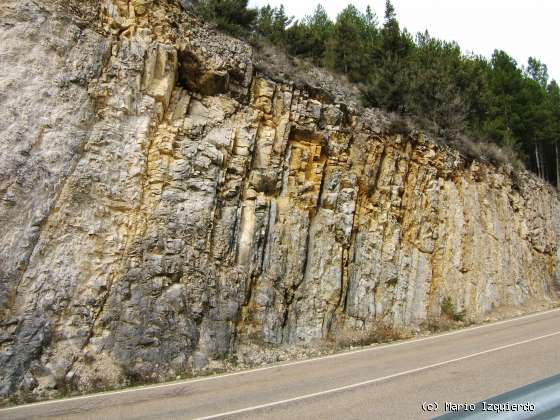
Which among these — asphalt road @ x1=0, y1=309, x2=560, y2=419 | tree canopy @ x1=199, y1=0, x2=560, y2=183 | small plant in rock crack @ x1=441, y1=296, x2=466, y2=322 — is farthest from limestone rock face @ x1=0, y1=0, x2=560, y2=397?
tree canopy @ x1=199, y1=0, x2=560, y2=183

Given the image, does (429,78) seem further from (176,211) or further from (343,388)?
(343,388)

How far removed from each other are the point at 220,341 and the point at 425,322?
8170 millimetres

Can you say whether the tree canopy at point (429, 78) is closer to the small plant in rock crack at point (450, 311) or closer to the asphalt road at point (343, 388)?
the small plant in rock crack at point (450, 311)

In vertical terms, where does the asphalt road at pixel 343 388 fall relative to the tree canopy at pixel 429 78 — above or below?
below

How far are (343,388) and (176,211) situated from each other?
6344 millimetres

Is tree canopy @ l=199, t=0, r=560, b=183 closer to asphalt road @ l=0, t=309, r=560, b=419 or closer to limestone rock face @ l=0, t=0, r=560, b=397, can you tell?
limestone rock face @ l=0, t=0, r=560, b=397

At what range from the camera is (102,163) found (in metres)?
11.1

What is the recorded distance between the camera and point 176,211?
11688 mm

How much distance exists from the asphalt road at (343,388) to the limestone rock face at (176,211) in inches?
57.8

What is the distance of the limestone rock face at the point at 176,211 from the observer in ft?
31.5

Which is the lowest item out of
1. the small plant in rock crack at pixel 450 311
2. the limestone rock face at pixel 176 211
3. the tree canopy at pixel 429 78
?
the small plant in rock crack at pixel 450 311

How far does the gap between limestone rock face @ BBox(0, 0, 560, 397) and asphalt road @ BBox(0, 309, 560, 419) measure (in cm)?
147

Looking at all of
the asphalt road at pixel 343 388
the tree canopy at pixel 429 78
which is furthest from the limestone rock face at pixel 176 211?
the tree canopy at pixel 429 78

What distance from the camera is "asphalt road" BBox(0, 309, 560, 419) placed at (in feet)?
20.9
